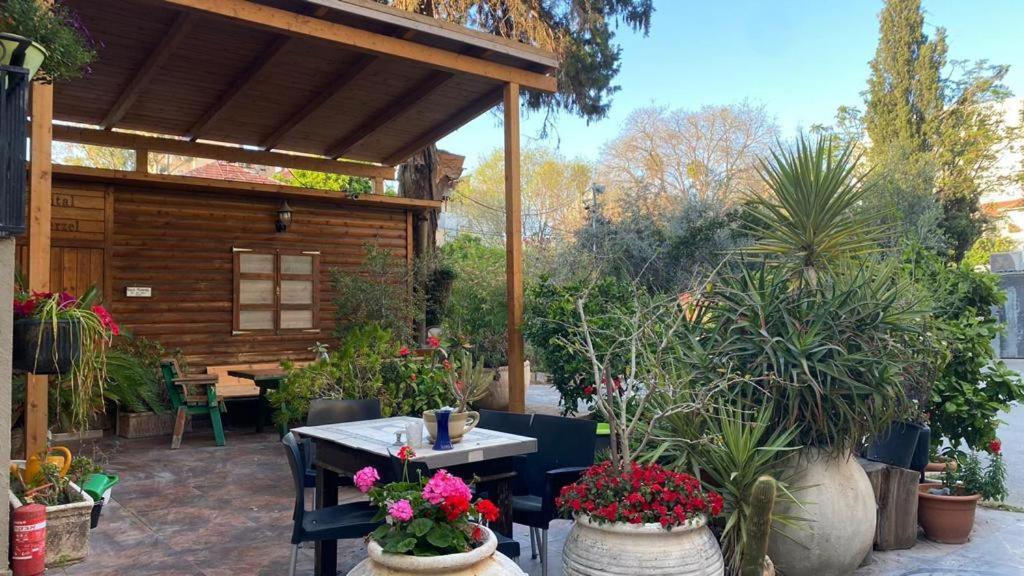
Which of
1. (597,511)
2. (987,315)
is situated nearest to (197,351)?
(597,511)

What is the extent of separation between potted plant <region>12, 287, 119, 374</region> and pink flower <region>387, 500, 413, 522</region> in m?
1.78

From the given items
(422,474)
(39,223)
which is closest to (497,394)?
(39,223)

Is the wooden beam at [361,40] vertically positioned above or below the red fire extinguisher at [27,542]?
above

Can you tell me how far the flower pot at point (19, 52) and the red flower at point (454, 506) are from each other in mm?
2423

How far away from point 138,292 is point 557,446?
686 cm

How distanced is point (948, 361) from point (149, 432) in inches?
303

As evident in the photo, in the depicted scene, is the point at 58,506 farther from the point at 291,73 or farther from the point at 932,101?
the point at 932,101

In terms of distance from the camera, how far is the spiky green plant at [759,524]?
305 cm

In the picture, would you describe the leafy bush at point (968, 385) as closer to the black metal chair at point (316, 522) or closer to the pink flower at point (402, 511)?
the black metal chair at point (316, 522)

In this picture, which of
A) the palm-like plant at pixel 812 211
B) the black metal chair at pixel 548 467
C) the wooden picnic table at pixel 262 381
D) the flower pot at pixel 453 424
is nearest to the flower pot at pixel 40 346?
the flower pot at pixel 453 424

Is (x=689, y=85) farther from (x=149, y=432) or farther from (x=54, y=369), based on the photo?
(x=54, y=369)

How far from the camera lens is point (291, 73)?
7699 millimetres

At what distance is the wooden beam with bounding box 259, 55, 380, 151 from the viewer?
7426mm

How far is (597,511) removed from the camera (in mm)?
3160
